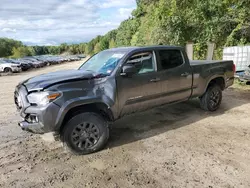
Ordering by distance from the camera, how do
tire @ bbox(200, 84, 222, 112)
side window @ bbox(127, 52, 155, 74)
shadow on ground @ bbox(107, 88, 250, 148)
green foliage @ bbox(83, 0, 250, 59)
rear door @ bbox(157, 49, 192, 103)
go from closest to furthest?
1. side window @ bbox(127, 52, 155, 74)
2. shadow on ground @ bbox(107, 88, 250, 148)
3. rear door @ bbox(157, 49, 192, 103)
4. tire @ bbox(200, 84, 222, 112)
5. green foliage @ bbox(83, 0, 250, 59)

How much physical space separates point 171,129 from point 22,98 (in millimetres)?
3014

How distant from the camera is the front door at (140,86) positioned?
4164mm

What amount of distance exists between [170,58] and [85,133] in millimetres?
2481

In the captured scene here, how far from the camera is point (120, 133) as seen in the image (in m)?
4.85

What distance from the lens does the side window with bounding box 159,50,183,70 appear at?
4.83 metres

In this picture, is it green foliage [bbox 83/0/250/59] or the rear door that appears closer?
the rear door

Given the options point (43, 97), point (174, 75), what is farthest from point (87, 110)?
point (174, 75)

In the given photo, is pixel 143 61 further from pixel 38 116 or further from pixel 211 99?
pixel 211 99

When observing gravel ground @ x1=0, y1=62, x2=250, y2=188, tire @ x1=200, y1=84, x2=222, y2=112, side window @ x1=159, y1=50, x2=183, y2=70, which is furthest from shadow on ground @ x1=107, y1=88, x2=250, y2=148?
side window @ x1=159, y1=50, x2=183, y2=70

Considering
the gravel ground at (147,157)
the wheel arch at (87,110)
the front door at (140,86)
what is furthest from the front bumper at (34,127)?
the front door at (140,86)

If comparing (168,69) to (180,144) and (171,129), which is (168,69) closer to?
(171,129)

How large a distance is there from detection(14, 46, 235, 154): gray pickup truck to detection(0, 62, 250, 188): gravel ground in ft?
1.62

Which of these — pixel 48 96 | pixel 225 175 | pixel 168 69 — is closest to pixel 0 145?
pixel 48 96

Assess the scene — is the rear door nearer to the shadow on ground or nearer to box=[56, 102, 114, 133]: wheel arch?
the shadow on ground
